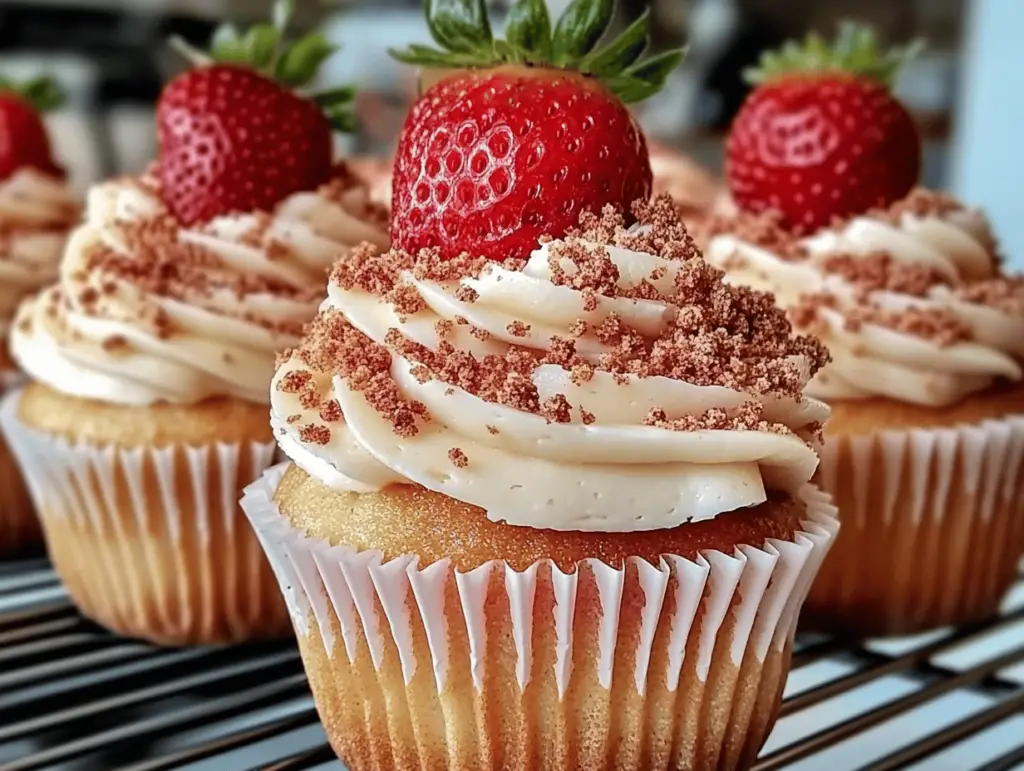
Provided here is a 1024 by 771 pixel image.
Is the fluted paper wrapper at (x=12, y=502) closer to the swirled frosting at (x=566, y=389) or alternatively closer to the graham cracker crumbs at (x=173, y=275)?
the graham cracker crumbs at (x=173, y=275)

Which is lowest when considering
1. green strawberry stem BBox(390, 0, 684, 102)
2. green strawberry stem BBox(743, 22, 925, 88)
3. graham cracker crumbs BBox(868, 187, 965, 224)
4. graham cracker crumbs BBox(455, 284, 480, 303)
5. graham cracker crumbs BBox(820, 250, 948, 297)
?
graham cracker crumbs BBox(820, 250, 948, 297)

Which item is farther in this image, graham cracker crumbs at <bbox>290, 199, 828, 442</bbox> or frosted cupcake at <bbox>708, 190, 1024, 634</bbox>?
frosted cupcake at <bbox>708, 190, 1024, 634</bbox>

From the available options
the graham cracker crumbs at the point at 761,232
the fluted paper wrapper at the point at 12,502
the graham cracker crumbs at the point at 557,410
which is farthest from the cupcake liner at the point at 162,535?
the graham cracker crumbs at the point at 761,232

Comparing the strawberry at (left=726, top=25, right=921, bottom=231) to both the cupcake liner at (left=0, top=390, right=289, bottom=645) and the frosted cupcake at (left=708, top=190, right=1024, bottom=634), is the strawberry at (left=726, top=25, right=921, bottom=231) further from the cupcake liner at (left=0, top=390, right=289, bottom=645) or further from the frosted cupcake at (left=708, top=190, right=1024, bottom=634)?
the cupcake liner at (left=0, top=390, right=289, bottom=645)

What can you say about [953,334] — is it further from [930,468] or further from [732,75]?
[732,75]

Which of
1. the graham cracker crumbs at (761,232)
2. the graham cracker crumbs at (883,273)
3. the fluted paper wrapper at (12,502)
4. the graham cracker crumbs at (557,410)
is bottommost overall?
the fluted paper wrapper at (12,502)

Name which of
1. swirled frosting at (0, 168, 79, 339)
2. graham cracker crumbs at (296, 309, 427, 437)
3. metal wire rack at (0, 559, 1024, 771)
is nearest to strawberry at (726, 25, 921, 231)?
metal wire rack at (0, 559, 1024, 771)
